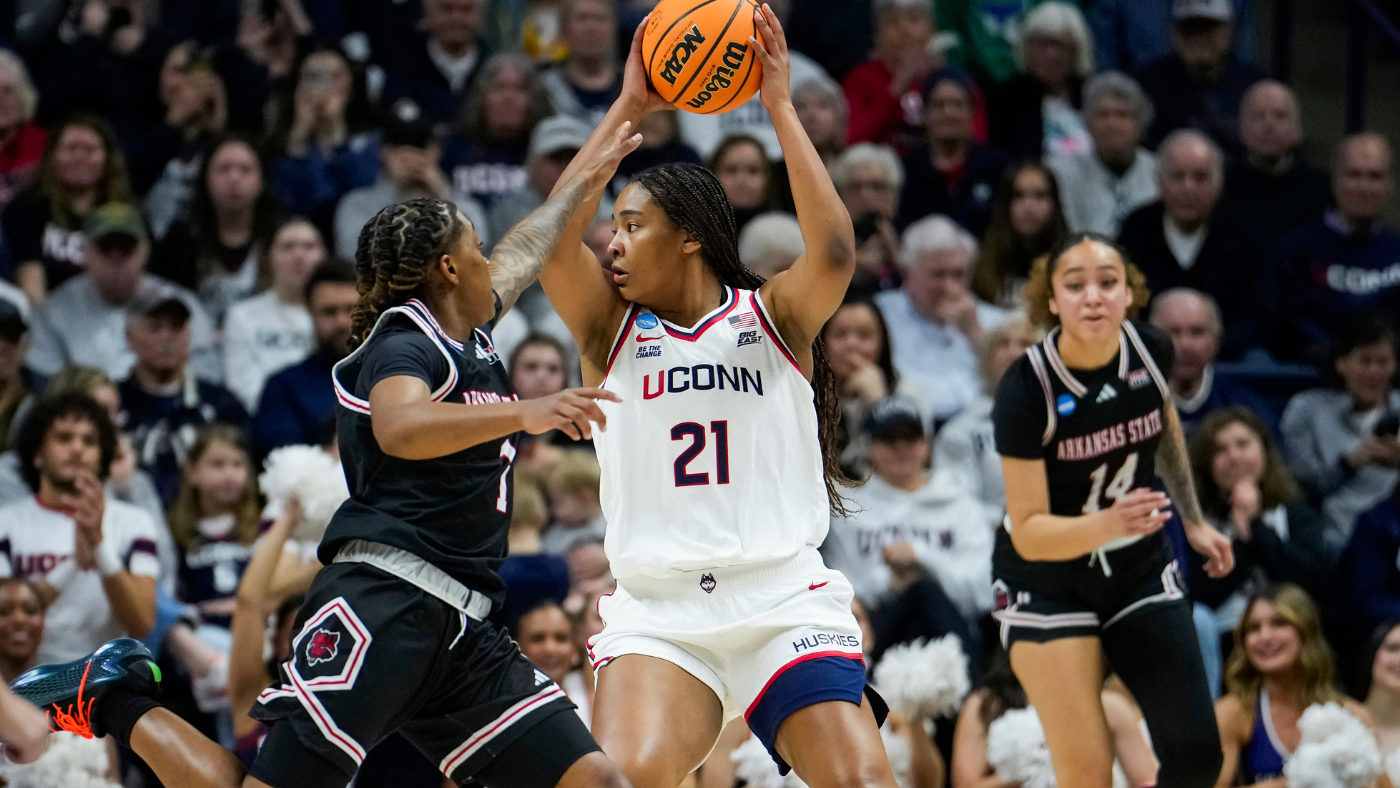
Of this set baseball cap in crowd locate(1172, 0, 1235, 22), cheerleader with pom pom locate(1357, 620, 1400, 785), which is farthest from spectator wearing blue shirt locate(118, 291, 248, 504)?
baseball cap in crowd locate(1172, 0, 1235, 22)

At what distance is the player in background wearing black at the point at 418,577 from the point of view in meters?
4.28

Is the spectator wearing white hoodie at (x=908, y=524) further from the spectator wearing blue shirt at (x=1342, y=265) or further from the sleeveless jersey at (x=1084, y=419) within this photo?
the spectator wearing blue shirt at (x=1342, y=265)

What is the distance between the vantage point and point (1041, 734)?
642 cm

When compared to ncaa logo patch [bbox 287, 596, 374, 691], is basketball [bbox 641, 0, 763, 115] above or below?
above

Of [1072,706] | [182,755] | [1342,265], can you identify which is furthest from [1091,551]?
[1342,265]

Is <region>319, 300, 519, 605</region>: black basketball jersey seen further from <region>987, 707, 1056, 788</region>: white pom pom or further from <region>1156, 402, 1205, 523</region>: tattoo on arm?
<region>987, 707, 1056, 788</region>: white pom pom

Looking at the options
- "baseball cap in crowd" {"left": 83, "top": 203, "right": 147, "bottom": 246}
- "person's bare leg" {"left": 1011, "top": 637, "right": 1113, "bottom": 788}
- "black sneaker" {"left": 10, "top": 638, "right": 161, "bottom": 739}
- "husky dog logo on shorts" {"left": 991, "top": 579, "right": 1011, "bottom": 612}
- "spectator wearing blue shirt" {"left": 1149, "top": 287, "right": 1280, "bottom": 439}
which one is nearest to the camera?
"black sneaker" {"left": 10, "top": 638, "right": 161, "bottom": 739}

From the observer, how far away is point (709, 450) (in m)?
4.55

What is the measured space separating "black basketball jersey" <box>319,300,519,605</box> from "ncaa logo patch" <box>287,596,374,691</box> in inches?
8.0

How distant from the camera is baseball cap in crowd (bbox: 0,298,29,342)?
7738mm

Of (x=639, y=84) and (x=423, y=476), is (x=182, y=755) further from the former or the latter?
(x=639, y=84)

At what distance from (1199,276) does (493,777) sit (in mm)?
6466

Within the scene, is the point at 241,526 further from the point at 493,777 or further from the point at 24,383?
the point at 493,777

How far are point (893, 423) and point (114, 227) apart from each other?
12.8 ft
